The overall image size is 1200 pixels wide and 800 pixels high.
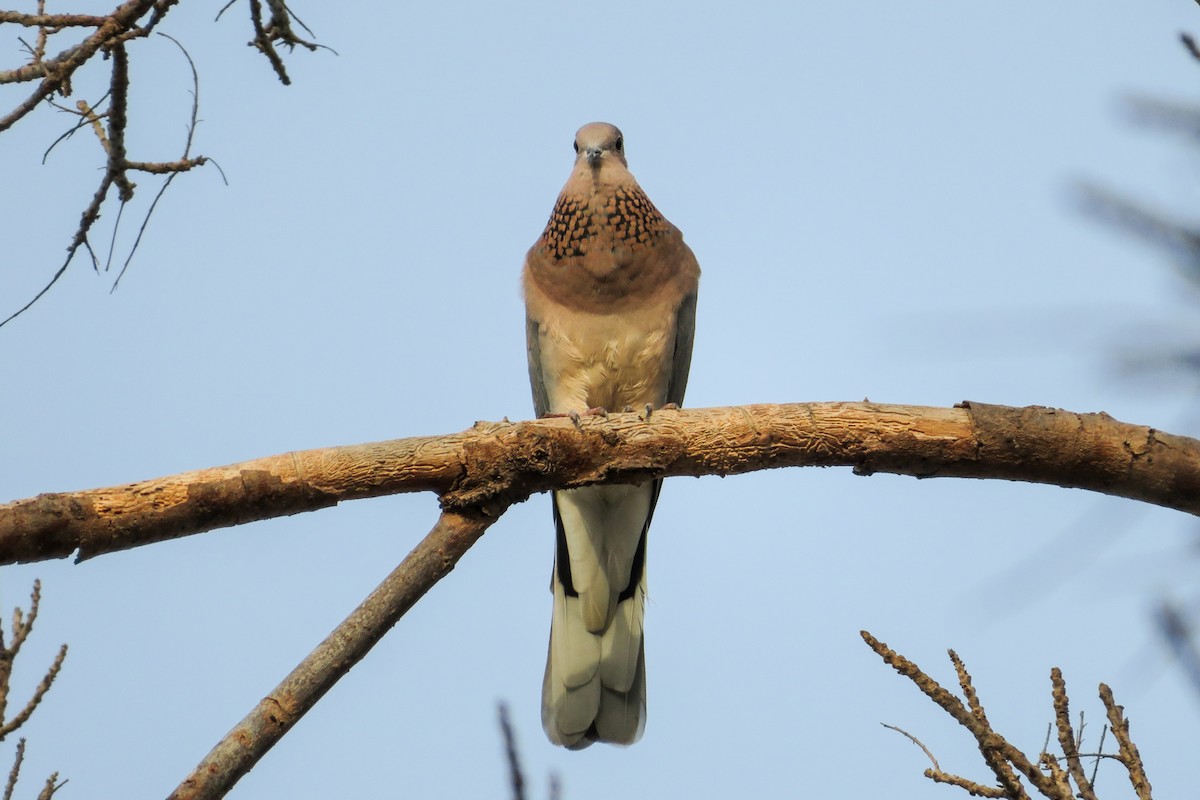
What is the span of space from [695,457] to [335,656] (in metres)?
1.17

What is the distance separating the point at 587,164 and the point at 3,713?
343 centimetres

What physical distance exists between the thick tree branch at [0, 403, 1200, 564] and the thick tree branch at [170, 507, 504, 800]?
0.38ft

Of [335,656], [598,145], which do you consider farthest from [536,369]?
[335,656]

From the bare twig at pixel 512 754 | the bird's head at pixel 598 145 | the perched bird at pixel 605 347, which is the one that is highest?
the bird's head at pixel 598 145

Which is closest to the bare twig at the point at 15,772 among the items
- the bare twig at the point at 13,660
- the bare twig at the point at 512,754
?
the bare twig at the point at 13,660

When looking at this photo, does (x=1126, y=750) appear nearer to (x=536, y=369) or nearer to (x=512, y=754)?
(x=512, y=754)

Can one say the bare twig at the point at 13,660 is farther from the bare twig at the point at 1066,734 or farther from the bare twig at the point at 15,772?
the bare twig at the point at 1066,734

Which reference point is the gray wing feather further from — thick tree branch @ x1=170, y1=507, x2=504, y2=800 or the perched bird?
thick tree branch @ x1=170, y1=507, x2=504, y2=800

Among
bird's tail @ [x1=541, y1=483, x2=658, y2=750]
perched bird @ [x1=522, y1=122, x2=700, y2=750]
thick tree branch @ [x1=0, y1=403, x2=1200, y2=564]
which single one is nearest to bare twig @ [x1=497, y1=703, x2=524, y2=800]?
thick tree branch @ [x1=0, y1=403, x2=1200, y2=564]

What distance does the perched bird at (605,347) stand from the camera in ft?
16.7

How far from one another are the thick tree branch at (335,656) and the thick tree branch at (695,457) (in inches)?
4.6

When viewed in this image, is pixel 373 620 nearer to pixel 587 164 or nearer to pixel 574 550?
pixel 574 550

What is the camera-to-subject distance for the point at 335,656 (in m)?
2.93

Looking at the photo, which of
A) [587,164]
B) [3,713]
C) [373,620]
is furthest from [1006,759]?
[587,164]
